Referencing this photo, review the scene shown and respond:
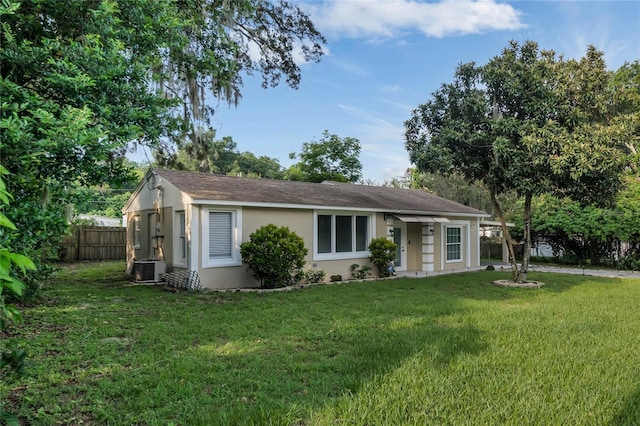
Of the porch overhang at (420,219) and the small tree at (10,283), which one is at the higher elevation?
the porch overhang at (420,219)

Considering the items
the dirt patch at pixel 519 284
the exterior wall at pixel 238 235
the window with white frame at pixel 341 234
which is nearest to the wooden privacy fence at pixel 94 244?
the exterior wall at pixel 238 235

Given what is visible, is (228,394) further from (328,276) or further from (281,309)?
(328,276)

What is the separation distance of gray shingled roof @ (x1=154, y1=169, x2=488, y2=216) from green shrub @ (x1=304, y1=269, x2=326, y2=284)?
2152mm

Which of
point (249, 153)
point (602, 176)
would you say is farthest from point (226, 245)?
point (249, 153)

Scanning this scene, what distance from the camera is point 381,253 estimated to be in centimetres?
1432

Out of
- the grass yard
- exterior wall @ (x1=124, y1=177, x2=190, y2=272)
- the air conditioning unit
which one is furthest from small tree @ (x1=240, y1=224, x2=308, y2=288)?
the air conditioning unit

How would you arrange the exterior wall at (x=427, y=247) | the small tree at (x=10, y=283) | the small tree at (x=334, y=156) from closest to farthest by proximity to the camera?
the small tree at (x=10, y=283), the exterior wall at (x=427, y=247), the small tree at (x=334, y=156)

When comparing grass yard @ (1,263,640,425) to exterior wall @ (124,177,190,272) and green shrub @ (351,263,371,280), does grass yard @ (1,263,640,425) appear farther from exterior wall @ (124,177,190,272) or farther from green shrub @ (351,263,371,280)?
green shrub @ (351,263,371,280)

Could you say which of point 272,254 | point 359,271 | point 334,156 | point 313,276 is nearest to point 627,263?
point 359,271

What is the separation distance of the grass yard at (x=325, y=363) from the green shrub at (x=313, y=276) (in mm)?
3564

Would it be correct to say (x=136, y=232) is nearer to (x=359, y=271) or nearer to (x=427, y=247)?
(x=359, y=271)

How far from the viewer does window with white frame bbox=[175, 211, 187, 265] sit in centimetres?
1178

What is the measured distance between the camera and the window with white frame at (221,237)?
36.6 feet

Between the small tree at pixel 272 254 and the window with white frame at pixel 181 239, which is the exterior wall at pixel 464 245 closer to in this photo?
Answer: the small tree at pixel 272 254
